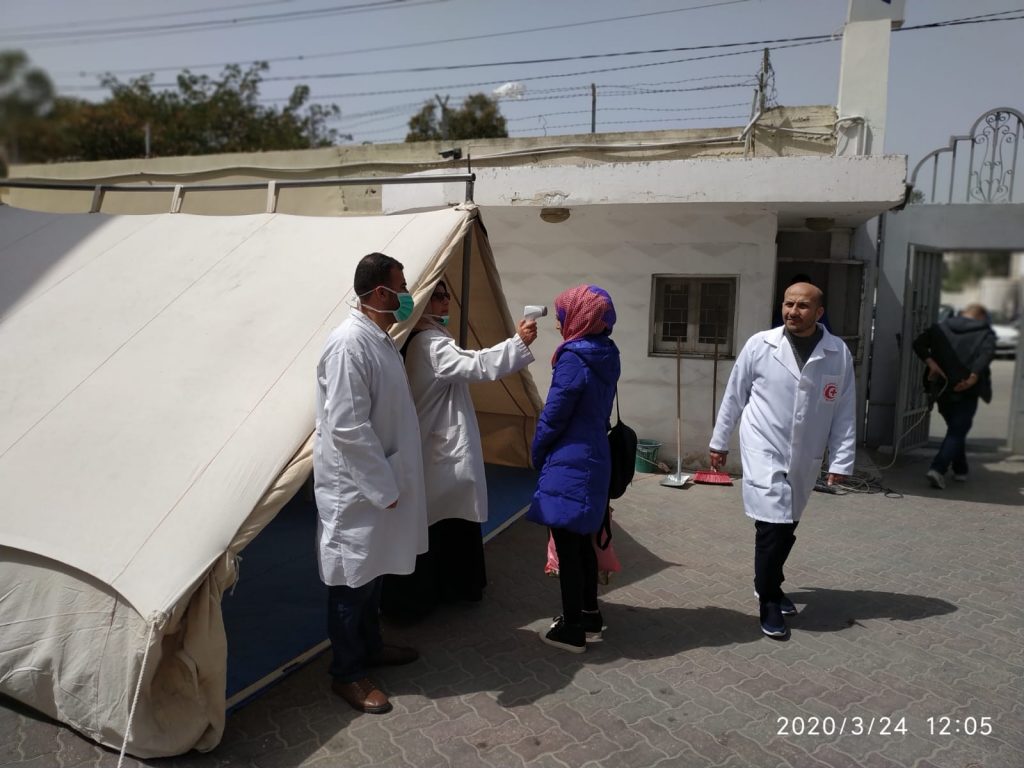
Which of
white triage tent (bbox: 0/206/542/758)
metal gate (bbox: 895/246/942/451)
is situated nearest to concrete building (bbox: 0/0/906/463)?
metal gate (bbox: 895/246/942/451)

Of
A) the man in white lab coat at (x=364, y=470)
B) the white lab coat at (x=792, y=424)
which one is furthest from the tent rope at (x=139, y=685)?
the white lab coat at (x=792, y=424)

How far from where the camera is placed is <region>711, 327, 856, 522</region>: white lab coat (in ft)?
12.6

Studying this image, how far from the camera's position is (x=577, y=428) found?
3.56 metres

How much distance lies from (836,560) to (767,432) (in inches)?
72.4

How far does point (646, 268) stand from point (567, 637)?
15.5ft

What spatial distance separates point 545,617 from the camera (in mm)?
4156

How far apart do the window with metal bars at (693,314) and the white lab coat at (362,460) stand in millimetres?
4920

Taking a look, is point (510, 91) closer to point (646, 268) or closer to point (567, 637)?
point (646, 268)

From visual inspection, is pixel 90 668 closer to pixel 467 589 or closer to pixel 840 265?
pixel 467 589

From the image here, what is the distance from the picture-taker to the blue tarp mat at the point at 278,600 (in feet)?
11.8

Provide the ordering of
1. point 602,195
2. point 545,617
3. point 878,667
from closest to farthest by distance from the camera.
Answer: point 878,667 → point 545,617 → point 602,195

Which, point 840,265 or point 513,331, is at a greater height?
point 840,265

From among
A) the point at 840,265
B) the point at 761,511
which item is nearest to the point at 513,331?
the point at 761,511

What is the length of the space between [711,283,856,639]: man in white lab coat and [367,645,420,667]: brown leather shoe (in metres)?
1.83
